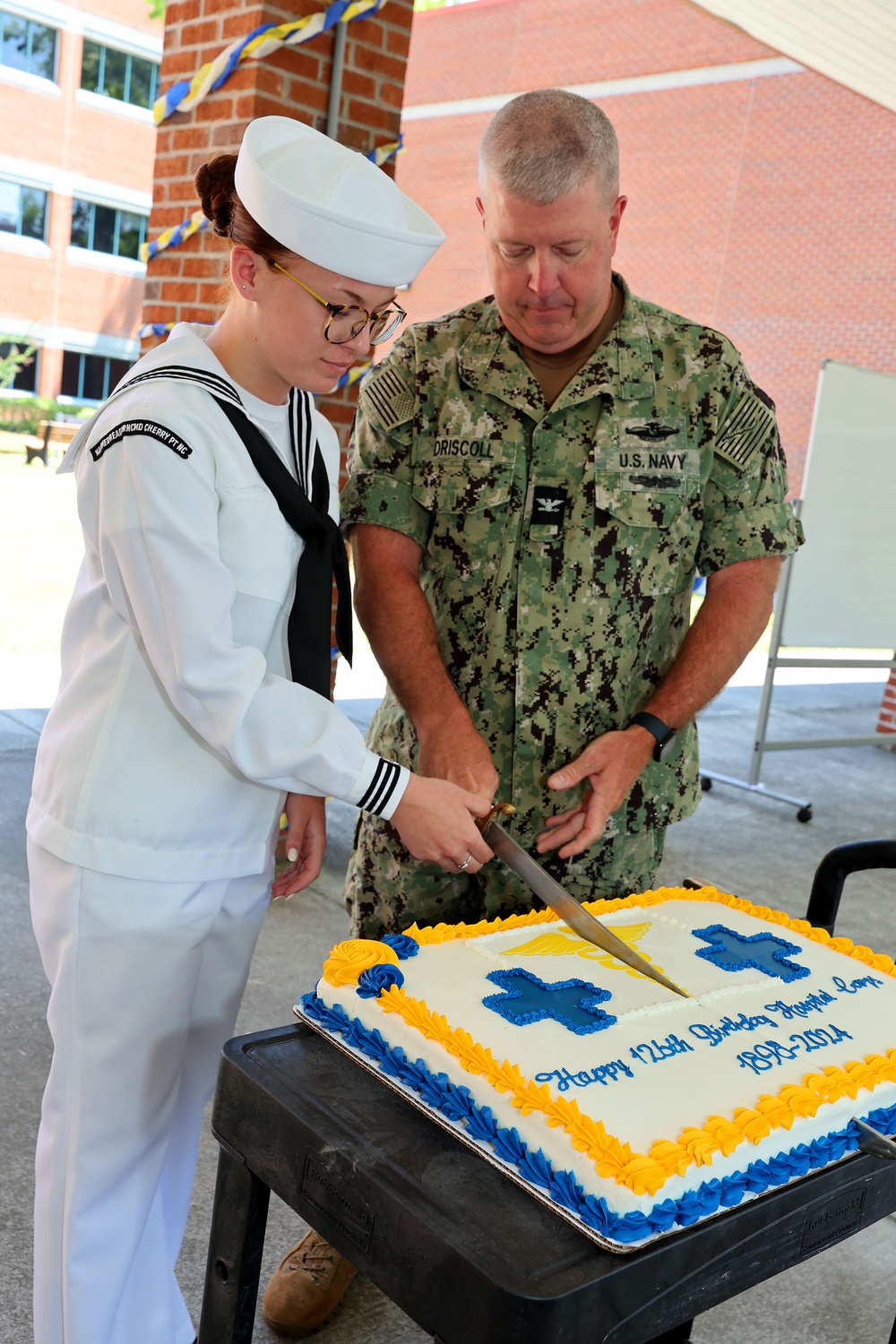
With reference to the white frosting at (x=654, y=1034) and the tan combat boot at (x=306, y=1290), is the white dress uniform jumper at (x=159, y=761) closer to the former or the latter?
the white frosting at (x=654, y=1034)

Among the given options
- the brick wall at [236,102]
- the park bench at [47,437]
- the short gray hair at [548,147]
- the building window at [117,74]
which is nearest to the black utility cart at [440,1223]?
the short gray hair at [548,147]

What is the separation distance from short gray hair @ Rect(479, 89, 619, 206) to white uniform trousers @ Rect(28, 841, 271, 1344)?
1.02 meters

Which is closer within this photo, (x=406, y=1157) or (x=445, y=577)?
(x=406, y=1157)

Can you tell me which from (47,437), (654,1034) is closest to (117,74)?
(47,437)

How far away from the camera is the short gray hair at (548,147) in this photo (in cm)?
161

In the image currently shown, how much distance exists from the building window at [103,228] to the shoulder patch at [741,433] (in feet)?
47.1

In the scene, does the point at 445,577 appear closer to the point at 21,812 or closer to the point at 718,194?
the point at 21,812

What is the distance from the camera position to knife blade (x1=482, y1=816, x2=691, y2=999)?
1409mm

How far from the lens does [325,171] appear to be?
1388 millimetres

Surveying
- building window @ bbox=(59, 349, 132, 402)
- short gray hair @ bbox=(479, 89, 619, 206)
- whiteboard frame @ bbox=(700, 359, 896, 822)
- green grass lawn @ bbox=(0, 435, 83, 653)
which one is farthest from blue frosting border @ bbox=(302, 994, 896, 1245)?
building window @ bbox=(59, 349, 132, 402)

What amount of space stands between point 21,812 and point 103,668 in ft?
9.96

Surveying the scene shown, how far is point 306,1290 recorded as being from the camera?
192cm

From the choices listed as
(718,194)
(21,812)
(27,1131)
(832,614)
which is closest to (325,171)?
(27,1131)

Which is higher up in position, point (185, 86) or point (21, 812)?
point (185, 86)
